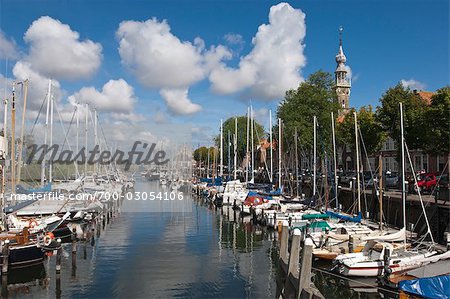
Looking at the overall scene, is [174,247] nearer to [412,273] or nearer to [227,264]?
[227,264]

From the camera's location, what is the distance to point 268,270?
2553 cm

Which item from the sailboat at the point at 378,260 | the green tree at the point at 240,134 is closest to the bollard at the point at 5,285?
the sailboat at the point at 378,260

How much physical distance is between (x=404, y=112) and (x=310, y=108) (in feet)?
82.6

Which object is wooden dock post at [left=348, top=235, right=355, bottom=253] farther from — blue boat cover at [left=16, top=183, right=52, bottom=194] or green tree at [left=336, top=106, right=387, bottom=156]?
blue boat cover at [left=16, top=183, right=52, bottom=194]

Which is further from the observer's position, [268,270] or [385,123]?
[385,123]

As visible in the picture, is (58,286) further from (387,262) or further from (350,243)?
(387,262)

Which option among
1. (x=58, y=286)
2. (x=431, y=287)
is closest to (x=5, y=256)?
(x=58, y=286)

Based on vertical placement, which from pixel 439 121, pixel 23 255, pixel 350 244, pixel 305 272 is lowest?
pixel 23 255

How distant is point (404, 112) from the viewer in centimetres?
4472

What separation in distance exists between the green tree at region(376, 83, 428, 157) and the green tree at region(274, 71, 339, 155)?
20.5 metres

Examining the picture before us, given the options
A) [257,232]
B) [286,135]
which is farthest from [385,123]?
[286,135]

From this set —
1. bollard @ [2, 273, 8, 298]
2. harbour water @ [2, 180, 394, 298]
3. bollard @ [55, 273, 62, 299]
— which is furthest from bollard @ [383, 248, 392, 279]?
bollard @ [2, 273, 8, 298]

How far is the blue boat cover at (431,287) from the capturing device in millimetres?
16469

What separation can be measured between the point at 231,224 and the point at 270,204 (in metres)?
4.50
